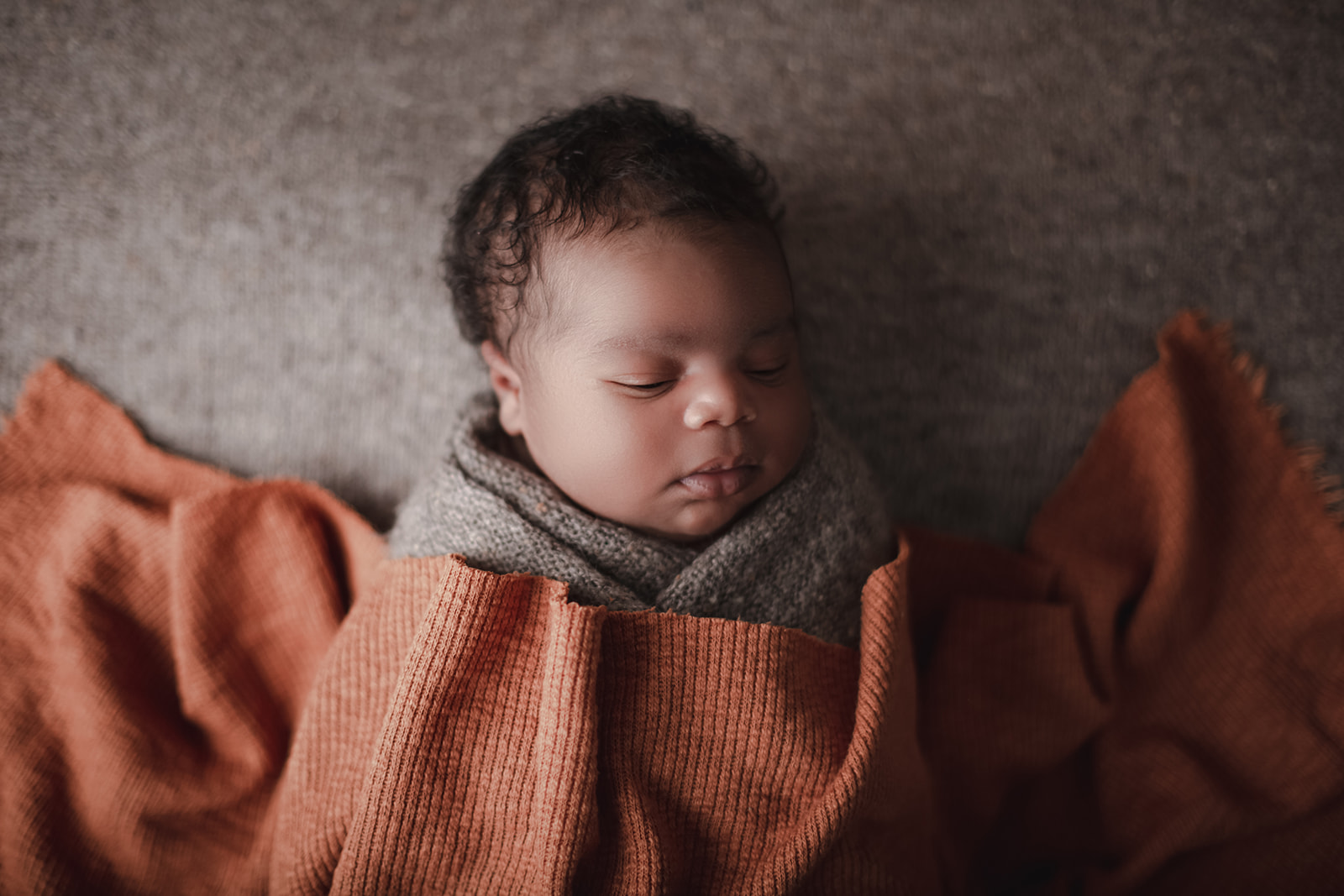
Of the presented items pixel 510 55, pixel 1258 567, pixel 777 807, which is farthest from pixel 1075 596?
pixel 510 55

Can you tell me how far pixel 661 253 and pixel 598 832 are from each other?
0.55 metres

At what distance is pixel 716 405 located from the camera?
743 mm

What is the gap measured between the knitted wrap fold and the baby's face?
3 centimetres

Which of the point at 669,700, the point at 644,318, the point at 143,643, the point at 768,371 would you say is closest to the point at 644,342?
the point at 644,318

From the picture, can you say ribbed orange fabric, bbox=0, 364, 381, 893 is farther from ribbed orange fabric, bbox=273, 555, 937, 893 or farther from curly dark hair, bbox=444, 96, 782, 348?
curly dark hair, bbox=444, 96, 782, 348

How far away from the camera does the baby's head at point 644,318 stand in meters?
0.74

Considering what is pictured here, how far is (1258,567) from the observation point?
0.96 meters

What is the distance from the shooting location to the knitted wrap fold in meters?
0.79

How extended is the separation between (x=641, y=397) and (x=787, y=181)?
16.3 inches

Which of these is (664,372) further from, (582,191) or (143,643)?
(143,643)

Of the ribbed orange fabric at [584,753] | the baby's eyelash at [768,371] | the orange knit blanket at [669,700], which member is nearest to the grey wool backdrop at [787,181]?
the orange knit blanket at [669,700]

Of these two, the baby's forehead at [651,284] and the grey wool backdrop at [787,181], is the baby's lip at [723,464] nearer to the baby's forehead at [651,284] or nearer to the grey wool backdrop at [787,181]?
the baby's forehead at [651,284]

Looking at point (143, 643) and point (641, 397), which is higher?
point (641, 397)

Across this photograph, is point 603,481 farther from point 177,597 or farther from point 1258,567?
point 1258,567
